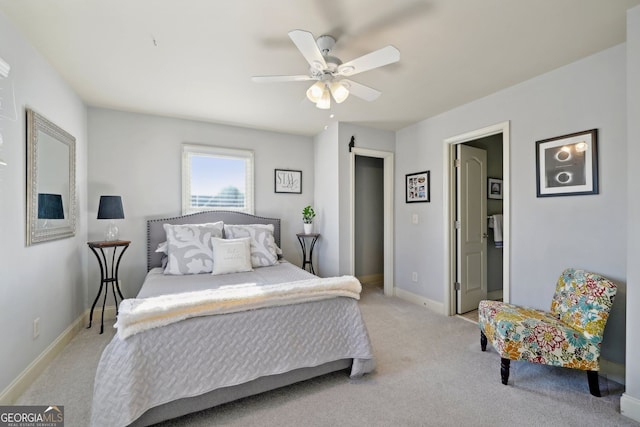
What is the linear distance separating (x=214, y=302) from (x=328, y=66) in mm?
1687

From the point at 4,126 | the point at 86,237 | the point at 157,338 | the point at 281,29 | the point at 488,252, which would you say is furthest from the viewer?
the point at 488,252

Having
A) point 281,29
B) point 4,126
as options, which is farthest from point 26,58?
point 281,29

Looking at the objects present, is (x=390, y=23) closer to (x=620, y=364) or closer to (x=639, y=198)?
(x=639, y=198)

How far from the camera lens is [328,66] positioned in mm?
1877

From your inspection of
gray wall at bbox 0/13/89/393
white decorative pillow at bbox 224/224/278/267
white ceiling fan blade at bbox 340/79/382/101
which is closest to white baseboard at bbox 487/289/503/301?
white decorative pillow at bbox 224/224/278/267

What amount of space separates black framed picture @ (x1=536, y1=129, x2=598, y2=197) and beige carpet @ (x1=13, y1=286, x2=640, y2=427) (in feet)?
4.74

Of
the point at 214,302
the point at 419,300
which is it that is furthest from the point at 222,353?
the point at 419,300

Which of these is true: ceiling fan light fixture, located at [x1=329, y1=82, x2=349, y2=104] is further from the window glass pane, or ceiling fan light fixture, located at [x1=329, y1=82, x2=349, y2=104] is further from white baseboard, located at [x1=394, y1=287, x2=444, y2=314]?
white baseboard, located at [x1=394, y1=287, x2=444, y2=314]

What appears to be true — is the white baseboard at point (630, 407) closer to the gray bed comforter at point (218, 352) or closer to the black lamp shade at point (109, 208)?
the gray bed comforter at point (218, 352)

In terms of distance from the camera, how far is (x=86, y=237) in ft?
10.3

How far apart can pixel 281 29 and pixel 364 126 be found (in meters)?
2.23

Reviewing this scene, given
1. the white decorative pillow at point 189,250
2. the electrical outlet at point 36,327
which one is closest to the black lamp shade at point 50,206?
the electrical outlet at point 36,327

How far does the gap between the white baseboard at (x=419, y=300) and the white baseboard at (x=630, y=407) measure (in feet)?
5.80

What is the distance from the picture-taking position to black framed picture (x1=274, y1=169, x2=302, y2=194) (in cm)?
418
